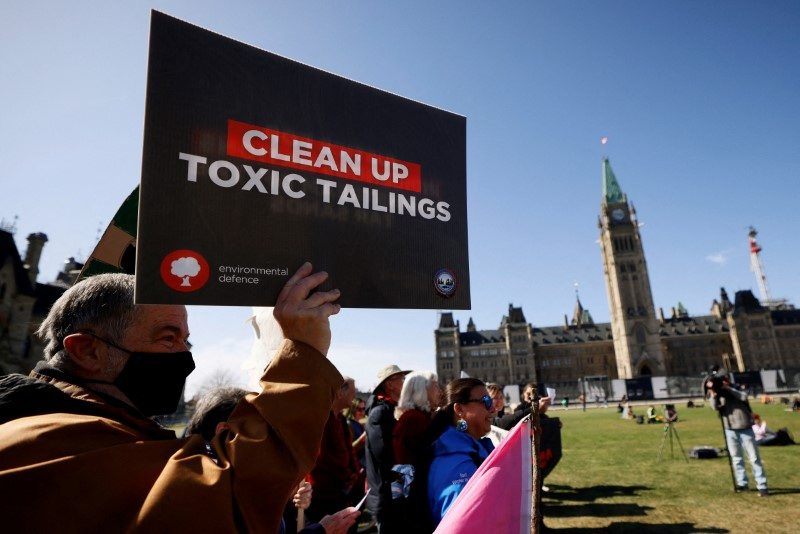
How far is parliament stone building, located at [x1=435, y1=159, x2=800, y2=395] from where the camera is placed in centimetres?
10169

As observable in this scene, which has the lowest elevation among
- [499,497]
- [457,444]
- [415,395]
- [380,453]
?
[380,453]

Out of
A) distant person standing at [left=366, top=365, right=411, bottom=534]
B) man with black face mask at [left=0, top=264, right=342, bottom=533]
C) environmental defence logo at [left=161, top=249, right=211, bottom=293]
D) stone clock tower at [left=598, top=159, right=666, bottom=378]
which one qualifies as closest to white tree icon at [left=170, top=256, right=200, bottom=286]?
environmental defence logo at [left=161, top=249, right=211, bottom=293]

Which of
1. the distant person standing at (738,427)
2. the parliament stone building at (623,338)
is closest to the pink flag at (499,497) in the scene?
the distant person standing at (738,427)

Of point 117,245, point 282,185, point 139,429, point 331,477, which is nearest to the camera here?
point 139,429

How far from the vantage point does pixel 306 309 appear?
1.58 metres

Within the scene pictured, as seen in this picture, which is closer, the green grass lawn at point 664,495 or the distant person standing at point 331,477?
the distant person standing at point 331,477

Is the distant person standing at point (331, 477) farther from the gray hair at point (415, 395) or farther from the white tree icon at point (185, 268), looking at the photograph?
the white tree icon at point (185, 268)

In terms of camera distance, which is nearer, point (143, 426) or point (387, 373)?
point (143, 426)

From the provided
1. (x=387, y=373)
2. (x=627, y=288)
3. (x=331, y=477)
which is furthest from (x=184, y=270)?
(x=627, y=288)

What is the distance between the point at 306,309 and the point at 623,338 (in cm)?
11677

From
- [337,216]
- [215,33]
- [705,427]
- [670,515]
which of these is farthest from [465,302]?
[705,427]

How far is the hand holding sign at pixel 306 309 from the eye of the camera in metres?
1.53

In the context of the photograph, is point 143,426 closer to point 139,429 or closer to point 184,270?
point 139,429

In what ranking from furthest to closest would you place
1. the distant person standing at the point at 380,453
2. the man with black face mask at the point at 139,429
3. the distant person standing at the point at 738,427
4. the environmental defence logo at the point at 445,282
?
the distant person standing at the point at 738,427 < the distant person standing at the point at 380,453 < the environmental defence logo at the point at 445,282 < the man with black face mask at the point at 139,429
